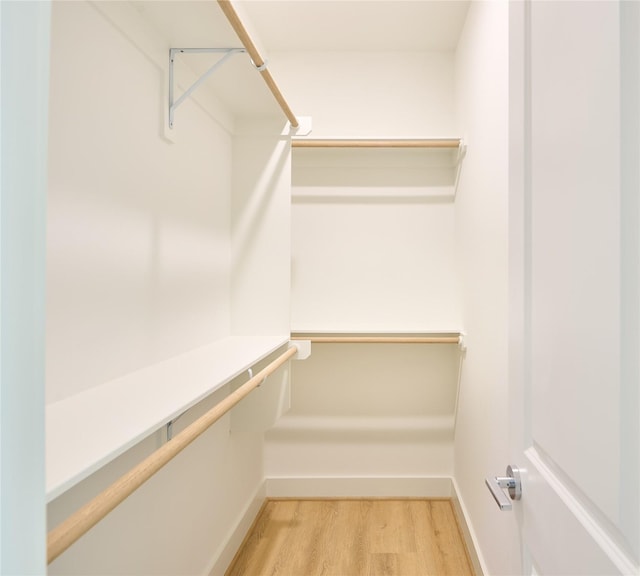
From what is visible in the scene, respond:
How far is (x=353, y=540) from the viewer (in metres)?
2.09

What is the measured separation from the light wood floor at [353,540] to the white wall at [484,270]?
182 mm

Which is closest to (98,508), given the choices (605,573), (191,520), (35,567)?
(35,567)

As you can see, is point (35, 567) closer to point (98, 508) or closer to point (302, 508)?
point (98, 508)

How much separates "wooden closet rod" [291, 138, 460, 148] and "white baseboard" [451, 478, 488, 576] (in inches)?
65.9

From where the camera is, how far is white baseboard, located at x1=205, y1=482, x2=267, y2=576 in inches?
69.8

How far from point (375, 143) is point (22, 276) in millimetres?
2051

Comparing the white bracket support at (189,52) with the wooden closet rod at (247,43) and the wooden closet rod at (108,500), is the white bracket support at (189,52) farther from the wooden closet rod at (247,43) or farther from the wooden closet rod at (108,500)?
the wooden closet rod at (108,500)

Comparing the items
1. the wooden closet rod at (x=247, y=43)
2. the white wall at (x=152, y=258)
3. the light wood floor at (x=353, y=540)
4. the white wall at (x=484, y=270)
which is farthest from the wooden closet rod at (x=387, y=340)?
the wooden closet rod at (x=247, y=43)

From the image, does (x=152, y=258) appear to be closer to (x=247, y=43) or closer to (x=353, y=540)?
(x=247, y=43)

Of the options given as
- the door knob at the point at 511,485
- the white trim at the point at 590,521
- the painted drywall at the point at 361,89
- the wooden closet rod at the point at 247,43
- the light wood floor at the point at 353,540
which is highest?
the painted drywall at the point at 361,89

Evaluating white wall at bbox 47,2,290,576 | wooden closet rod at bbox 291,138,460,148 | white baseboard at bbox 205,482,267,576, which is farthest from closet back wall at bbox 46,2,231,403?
white baseboard at bbox 205,482,267,576

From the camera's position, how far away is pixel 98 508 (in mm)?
637

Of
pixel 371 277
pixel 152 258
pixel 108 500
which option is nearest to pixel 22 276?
pixel 108 500

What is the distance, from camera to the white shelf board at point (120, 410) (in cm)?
68
